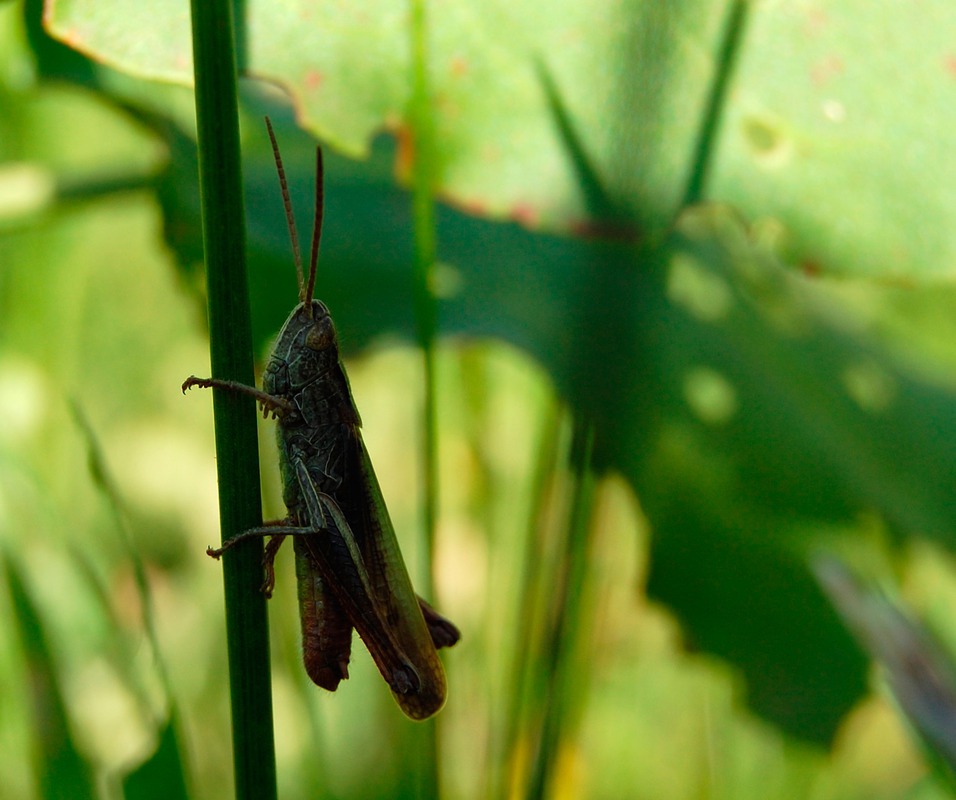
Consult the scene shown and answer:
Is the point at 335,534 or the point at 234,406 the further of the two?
the point at 335,534

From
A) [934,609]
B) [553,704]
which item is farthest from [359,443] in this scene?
[934,609]

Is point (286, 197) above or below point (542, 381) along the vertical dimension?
above

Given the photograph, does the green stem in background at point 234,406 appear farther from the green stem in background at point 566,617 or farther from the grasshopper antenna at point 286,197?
the green stem in background at point 566,617

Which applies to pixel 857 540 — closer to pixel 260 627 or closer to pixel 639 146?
pixel 639 146

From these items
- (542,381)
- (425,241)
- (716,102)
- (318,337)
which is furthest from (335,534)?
(716,102)

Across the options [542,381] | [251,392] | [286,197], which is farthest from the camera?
[542,381]

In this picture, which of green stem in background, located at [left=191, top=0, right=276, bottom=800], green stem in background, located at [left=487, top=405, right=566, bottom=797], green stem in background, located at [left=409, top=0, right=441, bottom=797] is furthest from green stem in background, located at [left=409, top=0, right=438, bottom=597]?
green stem in background, located at [left=191, top=0, right=276, bottom=800]

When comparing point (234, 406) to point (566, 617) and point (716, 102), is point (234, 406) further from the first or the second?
point (716, 102)

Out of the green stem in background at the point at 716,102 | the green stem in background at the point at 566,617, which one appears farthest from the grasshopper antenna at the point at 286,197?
the green stem in background at the point at 716,102
